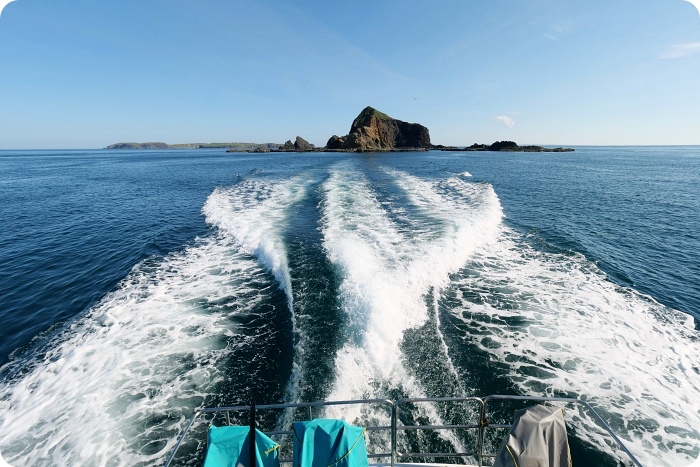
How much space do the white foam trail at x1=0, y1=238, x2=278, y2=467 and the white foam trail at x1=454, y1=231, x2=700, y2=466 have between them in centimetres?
842

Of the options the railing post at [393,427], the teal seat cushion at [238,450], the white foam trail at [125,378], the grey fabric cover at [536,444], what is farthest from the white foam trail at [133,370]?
the grey fabric cover at [536,444]

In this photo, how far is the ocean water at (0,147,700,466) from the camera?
707cm

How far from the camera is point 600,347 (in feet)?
29.8

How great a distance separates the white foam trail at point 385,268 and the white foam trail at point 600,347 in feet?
5.94

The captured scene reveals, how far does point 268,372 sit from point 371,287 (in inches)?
189

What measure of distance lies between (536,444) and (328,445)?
8.61 feet

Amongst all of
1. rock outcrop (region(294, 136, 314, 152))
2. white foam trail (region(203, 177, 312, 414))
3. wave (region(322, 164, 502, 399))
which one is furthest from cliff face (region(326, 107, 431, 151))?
wave (region(322, 164, 502, 399))

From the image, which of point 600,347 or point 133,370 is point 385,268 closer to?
point 600,347

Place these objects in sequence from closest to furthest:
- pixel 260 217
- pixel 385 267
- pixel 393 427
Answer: pixel 393 427 < pixel 385 267 < pixel 260 217

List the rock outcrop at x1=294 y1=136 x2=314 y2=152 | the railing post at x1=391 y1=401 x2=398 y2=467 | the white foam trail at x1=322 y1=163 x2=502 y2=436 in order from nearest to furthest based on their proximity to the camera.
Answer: the railing post at x1=391 y1=401 x2=398 y2=467 → the white foam trail at x1=322 y1=163 x2=502 y2=436 → the rock outcrop at x1=294 y1=136 x2=314 y2=152

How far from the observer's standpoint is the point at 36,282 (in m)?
13.3

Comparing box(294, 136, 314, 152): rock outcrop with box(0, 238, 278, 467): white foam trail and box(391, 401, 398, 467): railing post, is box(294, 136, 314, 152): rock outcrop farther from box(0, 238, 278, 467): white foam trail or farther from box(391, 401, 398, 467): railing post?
box(391, 401, 398, 467): railing post

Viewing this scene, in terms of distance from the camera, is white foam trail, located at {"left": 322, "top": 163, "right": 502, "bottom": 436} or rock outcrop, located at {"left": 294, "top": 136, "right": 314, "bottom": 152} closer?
white foam trail, located at {"left": 322, "top": 163, "right": 502, "bottom": 436}

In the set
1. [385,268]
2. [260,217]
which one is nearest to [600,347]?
[385,268]
